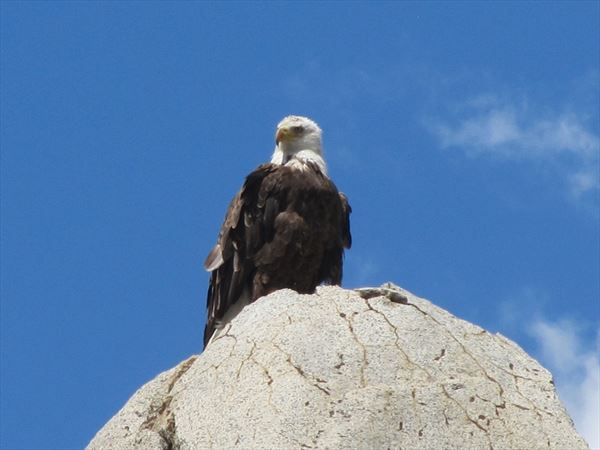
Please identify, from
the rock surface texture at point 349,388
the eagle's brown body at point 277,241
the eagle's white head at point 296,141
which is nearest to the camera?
the rock surface texture at point 349,388

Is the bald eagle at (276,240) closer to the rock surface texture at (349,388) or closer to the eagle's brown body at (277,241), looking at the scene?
the eagle's brown body at (277,241)

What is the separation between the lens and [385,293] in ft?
30.8

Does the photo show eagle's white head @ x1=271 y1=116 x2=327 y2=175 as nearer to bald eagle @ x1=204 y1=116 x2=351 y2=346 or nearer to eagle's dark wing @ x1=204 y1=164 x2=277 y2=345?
bald eagle @ x1=204 y1=116 x2=351 y2=346

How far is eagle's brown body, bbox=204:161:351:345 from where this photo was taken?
12.1 m

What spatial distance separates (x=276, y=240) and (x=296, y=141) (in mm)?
1374

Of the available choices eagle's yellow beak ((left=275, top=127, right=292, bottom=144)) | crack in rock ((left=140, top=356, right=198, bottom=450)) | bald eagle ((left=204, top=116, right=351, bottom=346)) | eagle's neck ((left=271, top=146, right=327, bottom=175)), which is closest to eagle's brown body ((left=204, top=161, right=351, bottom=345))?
bald eagle ((left=204, top=116, right=351, bottom=346))

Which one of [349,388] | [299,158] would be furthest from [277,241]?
[349,388]

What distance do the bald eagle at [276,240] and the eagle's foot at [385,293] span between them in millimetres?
2684

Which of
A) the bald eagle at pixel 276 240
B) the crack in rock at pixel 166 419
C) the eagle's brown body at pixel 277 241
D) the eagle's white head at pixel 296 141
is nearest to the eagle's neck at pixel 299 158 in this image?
the eagle's white head at pixel 296 141

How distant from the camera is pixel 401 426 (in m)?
8.34

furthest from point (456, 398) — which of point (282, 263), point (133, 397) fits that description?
point (282, 263)

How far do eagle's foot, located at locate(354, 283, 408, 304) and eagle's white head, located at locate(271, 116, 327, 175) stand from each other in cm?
370

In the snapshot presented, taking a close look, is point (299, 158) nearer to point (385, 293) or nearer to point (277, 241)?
point (277, 241)

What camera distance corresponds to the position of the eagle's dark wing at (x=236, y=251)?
12.2 meters
